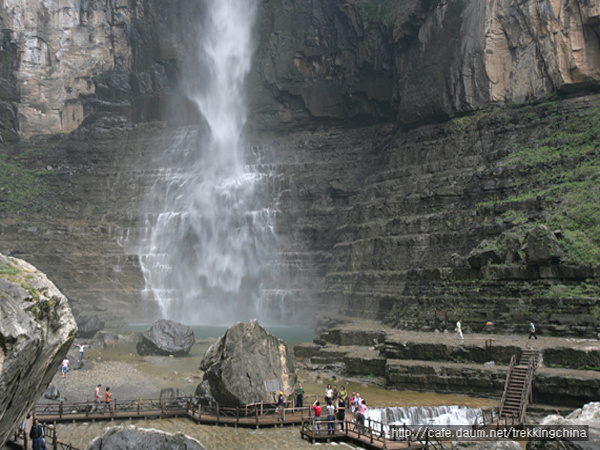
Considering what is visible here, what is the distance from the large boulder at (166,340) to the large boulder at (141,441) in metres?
24.7

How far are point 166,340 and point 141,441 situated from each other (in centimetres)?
2584

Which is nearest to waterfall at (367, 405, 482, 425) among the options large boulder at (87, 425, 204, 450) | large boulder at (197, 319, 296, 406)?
large boulder at (197, 319, 296, 406)

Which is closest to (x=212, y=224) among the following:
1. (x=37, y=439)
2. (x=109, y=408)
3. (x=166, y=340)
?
(x=166, y=340)

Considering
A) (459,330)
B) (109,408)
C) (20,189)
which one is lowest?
(109,408)

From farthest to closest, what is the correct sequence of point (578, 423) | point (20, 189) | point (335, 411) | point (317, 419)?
point (20, 189) → point (335, 411) → point (317, 419) → point (578, 423)

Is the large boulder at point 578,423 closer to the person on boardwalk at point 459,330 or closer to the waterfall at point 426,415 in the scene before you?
the waterfall at point 426,415

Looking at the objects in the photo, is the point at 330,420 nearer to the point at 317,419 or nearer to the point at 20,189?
the point at 317,419

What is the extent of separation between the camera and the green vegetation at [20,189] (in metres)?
67.6

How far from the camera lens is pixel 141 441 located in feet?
43.6

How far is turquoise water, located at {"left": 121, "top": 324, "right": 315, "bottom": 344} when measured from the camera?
4488 cm

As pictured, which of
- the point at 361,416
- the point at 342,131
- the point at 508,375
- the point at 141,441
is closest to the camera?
the point at 141,441

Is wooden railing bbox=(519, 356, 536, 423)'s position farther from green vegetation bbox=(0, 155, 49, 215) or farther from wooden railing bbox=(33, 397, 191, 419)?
green vegetation bbox=(0, 155, 49, 215)

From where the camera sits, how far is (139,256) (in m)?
62.2

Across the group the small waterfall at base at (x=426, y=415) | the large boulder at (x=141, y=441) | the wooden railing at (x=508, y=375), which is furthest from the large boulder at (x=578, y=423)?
the large boulder at (x=141, y=441)
